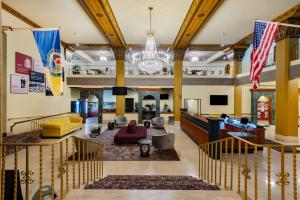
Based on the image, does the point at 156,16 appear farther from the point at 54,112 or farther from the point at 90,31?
the point at 54,112

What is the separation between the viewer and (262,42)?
4.91 m

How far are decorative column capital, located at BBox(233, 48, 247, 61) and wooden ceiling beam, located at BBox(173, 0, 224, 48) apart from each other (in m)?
4.00

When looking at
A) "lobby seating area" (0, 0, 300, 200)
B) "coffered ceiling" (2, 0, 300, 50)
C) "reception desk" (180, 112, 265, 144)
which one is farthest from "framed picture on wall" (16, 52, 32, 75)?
"reception desk" (180, 112, 265, 144)

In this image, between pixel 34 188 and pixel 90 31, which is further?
pixel 90 31

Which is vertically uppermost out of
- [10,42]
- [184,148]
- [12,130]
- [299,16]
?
[299,16]

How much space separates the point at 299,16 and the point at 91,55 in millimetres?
15079

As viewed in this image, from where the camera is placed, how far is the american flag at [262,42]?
4703 millimetres

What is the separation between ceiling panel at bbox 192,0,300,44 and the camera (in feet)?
26.3

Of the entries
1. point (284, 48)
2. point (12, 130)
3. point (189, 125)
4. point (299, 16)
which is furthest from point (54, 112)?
point (299, 16)

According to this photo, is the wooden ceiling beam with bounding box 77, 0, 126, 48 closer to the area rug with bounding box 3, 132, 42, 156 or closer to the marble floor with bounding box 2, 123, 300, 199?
the area rug with bounding box 3, 132, 42, 156

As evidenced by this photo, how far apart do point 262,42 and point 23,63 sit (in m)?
9.10

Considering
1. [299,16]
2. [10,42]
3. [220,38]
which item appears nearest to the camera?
[10,42]

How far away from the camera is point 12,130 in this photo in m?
8.29

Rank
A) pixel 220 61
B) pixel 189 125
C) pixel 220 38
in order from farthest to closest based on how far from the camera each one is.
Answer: pixel 220 61 → pixel 220 38 → pixel 189 125
